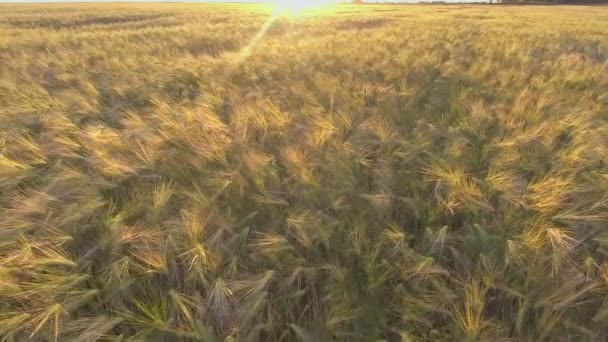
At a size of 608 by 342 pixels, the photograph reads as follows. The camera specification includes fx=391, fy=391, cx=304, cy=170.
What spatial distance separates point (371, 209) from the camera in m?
1.91

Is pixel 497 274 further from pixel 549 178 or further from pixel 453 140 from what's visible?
pixel 453 140

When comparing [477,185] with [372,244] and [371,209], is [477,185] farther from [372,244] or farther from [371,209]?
[372,244]

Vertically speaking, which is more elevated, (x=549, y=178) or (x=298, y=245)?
(x=549, y=178)

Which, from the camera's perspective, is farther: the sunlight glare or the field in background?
the sunlight glare

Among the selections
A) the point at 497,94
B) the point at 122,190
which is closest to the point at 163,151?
the point at 122,190

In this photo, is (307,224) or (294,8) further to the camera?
(294,8)

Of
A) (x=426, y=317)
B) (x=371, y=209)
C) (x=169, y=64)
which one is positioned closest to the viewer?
(x=426, y=317)

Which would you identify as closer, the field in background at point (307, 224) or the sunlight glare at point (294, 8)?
the field in background at point (307, 224)

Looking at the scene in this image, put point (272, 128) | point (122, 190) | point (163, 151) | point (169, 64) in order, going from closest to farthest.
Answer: point (122, 190), point (163, 151), point (272, 128), point (169, 64)

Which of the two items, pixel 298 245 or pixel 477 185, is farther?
pixel 477 185

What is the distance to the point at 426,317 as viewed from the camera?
138cm

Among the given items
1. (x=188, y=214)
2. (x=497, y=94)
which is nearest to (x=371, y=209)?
(x=188, y=214)

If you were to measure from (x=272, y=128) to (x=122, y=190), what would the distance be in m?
1.09

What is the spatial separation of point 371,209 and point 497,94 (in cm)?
262
